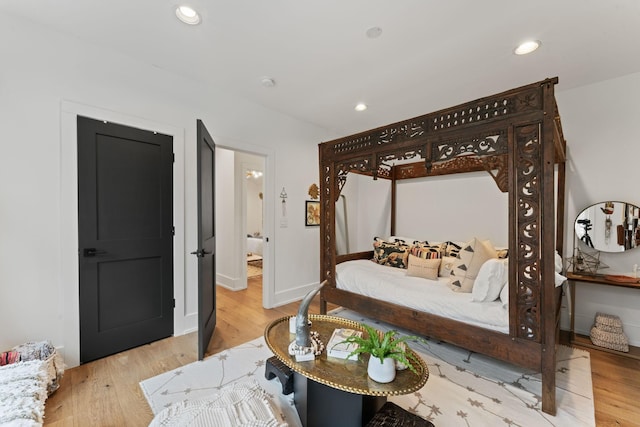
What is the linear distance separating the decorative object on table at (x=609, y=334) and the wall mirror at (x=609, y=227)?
0.69 metres

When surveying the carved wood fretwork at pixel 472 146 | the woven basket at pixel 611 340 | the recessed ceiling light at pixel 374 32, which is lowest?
the woven basket at pixel 611 340

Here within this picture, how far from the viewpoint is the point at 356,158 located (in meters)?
2.87

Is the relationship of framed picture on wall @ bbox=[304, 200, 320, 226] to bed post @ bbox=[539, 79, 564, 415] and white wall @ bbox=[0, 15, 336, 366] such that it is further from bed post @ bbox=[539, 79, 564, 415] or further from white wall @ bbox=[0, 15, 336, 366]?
bed post @ bbox=[539, 79, 564, 415]

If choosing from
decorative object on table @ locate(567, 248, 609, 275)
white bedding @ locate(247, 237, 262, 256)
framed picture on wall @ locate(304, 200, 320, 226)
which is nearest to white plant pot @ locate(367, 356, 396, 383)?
decorative object on table @ locate(567, 248, 609, 275)

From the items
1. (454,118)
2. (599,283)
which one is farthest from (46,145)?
(599,283)

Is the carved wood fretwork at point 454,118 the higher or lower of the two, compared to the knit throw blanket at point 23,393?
higher

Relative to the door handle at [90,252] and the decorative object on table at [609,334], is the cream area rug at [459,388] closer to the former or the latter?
the decorative object on table at [609,334]

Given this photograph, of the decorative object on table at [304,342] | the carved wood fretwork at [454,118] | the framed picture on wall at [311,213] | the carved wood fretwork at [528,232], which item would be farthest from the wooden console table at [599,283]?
the framed picture on wall at [311,213]

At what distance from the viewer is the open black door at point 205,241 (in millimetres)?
2297

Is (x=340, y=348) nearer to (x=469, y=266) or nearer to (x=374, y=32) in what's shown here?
(x=469, y=266)

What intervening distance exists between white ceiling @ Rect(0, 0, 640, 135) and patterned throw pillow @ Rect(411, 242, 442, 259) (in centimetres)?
183

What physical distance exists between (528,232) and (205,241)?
2.63 metres

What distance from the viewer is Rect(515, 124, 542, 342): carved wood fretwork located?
1747mm

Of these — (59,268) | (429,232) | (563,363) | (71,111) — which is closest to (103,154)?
(71,111)
